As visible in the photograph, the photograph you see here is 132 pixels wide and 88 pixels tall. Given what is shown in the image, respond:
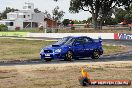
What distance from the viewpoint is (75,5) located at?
79000 mm

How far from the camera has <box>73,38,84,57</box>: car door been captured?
78.8 feet

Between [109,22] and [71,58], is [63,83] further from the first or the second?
[109,22]

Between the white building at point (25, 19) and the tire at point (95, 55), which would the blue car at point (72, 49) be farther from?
the white building at point (25, 19)

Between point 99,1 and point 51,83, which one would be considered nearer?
point 51,83

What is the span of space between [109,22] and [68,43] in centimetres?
9870

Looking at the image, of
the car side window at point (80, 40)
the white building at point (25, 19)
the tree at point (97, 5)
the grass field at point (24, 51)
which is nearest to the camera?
the car side window at point (80, 40)

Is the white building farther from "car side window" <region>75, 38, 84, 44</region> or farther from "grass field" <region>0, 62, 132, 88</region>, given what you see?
"grass field" <region>0, 62, 132, 88</region>

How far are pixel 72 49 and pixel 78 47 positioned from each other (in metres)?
0.64

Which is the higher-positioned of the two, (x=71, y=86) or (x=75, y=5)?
(x=75, y=5)

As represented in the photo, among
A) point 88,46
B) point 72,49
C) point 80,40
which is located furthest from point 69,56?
point 88,46

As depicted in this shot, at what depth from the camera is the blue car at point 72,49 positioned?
916 inches

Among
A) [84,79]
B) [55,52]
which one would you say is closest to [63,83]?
[84,79]

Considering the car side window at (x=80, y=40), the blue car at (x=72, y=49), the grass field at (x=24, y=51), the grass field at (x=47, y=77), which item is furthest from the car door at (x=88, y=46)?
the grass field at (x=47, y=77)

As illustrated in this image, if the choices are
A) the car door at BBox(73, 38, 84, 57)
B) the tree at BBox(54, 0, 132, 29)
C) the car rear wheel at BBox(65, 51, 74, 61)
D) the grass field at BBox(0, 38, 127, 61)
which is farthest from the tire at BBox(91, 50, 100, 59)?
the tree at BBox(54, 0, 132, 29)
